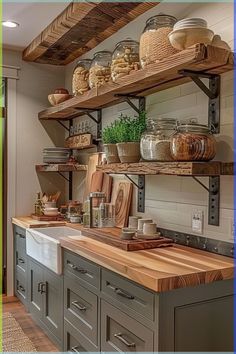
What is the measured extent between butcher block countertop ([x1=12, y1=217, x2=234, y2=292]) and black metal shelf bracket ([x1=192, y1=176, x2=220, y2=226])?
0.19m

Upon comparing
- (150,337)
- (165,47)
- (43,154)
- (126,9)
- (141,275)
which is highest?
(126,9)

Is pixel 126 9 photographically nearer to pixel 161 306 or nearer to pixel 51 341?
pixel 161 306

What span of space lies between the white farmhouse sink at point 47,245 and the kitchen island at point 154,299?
13.1 inches

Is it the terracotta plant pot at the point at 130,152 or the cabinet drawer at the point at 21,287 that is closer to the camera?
the terracotta plant pot at the point at 130,152

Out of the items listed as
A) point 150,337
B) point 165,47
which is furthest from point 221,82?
point 150,337

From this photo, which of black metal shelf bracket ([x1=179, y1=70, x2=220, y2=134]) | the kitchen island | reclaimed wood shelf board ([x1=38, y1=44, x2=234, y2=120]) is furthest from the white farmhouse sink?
black metal shelf bracket ([x1=179, y1=70, x2=220, y2=134])

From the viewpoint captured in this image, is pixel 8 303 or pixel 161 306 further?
pixel 8 303

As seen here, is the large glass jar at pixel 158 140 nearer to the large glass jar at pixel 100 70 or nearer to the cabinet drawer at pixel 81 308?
the large glass jar at pixel 100 70

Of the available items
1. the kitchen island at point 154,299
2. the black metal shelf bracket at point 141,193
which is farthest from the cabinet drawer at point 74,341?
the black metal shelf bracket at point 141,193

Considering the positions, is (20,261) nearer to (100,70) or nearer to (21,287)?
(21,287)

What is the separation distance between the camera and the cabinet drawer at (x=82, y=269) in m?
2.18

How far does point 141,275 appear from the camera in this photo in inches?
66.9

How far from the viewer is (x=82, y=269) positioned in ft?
7.69

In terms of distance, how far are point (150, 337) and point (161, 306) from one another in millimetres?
162
